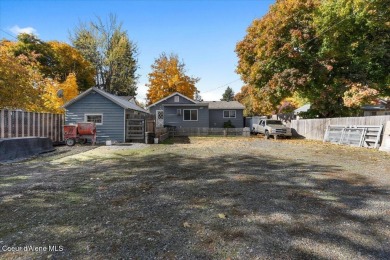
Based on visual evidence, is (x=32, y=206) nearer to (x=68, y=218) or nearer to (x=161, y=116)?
(x=68, y=218)

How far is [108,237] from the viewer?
3.23 metres

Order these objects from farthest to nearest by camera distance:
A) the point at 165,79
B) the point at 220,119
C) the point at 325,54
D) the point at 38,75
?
the point at 165,79 → the point at 220,119 → the point at 325,54 → the point at 38,75

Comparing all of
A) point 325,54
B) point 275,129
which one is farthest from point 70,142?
point 325,54

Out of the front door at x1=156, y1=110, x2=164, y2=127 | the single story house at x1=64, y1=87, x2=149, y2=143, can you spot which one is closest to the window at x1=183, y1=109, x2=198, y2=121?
the front door at x1=156, y1=110, x2=164, y2=127

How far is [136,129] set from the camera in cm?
1855

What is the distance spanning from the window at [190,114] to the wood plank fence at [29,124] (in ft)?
49.5

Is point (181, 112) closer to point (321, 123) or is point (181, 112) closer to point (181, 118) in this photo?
point (181, 118)

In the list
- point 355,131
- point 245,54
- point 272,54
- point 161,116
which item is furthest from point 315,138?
point 161,116

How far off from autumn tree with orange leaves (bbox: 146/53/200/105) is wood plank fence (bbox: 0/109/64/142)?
1075 inches

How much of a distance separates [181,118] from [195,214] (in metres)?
25.9

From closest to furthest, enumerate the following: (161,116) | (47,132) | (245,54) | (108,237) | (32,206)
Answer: (108,237) → (32,206) → (47,132) → (245,54) → (161,116)

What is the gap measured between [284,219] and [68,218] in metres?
3.54

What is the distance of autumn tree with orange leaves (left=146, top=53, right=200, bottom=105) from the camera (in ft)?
144

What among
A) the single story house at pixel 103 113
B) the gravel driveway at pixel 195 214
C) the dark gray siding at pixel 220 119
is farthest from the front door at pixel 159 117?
the gravel driveway at pixel 195 214
